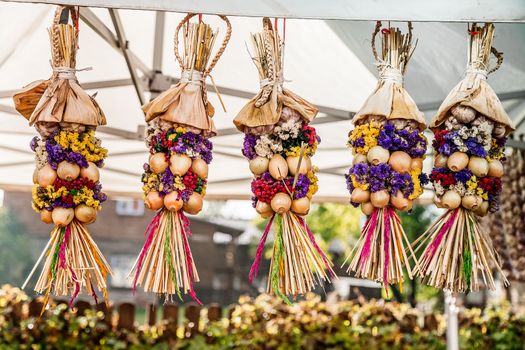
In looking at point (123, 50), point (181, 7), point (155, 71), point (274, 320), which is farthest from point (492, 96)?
point (274, 320)

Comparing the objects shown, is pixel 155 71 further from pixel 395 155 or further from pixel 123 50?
pixel 395 155

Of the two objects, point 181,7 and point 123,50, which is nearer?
point 181,7

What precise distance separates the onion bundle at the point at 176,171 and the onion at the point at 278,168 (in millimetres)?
167

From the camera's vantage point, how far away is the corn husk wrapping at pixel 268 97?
154 cm

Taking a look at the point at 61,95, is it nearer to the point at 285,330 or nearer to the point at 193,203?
the point at 193,203

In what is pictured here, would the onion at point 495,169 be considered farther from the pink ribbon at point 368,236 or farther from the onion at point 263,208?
the onion at point 263,208

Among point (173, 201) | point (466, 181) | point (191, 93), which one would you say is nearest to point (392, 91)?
point (466, 181)

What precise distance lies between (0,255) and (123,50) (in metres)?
17.3

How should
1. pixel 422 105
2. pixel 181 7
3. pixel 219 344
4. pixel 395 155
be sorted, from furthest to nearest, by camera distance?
pixel 219 344 → pixel 422 105 → pixel 395 155 → pixel 181 7

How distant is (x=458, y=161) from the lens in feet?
4.93

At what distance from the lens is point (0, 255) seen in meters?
18.2

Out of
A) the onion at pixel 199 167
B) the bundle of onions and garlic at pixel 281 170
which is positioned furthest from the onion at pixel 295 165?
the onion at pixel 199 167

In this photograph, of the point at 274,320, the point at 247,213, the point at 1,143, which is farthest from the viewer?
the point at 247,213

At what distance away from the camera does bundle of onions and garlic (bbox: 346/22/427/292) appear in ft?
4.90
